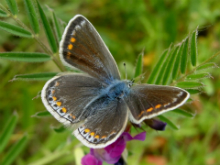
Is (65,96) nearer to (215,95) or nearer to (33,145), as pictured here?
(33,145)

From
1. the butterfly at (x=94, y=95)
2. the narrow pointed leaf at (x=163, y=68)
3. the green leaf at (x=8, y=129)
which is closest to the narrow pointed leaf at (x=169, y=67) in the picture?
the narrow pointed leaf at (x=163, y=68)

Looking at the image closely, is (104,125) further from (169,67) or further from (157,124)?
(169,67)

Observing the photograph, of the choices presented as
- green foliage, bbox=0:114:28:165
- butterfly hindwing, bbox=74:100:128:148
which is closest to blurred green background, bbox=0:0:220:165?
green foliage, bbox=0:114:28:165

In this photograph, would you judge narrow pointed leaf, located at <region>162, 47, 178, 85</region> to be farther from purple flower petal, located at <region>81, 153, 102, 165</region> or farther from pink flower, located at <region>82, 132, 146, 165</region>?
purple flower petal, located at <region>81, 153, 102, 165</region>

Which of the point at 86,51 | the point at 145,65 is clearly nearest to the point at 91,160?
the point at 86,51

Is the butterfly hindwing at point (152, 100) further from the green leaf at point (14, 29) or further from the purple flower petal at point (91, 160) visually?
the green leaf at point (14, 29)
